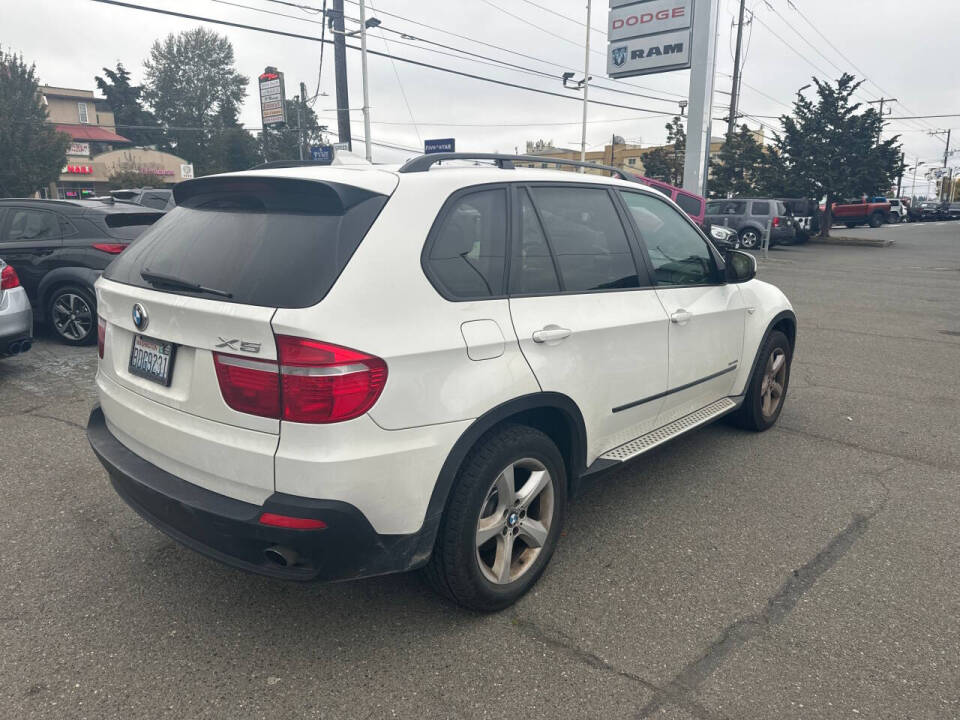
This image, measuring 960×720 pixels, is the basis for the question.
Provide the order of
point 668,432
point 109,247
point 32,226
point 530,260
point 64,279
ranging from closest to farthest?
point 530,260
point 668,432
point 64,279
point 109,247
point 32,226

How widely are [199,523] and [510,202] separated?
1.69 metres

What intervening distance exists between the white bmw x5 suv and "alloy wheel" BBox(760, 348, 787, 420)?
1.89 m

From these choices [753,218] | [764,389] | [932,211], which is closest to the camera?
[764,389]

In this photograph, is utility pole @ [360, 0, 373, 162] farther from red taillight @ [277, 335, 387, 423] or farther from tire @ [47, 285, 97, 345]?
red taillight @ [277, 335, 387, 423]

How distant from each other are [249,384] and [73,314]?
641 cm

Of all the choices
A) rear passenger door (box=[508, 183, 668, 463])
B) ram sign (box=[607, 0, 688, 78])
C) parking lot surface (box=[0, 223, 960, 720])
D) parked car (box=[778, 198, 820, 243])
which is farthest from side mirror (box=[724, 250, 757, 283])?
parked car (box=[778, 198, 820, 243])

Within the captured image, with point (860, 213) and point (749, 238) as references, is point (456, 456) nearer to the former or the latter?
point (749, 238)

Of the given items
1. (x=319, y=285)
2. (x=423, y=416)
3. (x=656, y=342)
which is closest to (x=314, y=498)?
(x=423, y=416)

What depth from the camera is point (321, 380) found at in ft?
7.03

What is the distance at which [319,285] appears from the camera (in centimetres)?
222

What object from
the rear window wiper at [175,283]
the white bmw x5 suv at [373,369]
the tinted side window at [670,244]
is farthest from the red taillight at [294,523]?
the tinted side window at [670,244]

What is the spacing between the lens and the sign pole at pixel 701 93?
743 inches

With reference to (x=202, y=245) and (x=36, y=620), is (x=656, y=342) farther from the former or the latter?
(x=36, y=620)

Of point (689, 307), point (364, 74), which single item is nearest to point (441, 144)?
point (364, 74)
